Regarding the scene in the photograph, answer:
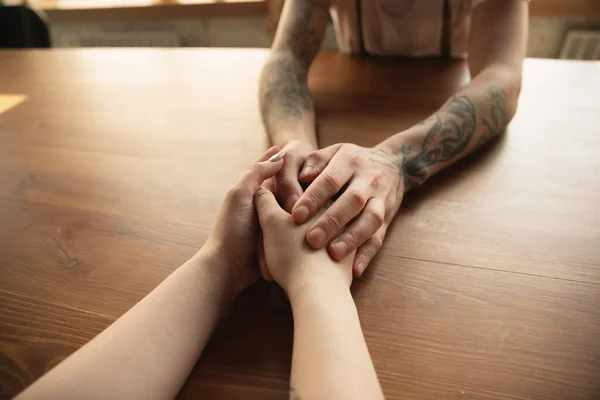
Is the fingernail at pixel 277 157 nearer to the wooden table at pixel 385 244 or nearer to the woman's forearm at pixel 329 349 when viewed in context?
the wooden table at pixel 385 244

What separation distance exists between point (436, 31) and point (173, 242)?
36.1 inches

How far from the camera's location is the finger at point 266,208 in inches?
25.4

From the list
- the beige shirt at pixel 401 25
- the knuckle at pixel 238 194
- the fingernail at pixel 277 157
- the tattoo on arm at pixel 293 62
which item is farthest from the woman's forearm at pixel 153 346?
the beige shirt at pixel 401 25

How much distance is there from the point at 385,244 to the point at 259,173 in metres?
0.23

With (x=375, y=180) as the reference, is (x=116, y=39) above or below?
below

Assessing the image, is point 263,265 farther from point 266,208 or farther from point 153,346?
point 153,346

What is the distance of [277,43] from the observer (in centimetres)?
111

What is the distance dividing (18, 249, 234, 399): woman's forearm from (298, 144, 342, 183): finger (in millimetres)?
208

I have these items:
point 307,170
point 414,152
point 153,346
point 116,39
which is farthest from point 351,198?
point 116,39

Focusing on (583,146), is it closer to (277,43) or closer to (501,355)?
(501,355)

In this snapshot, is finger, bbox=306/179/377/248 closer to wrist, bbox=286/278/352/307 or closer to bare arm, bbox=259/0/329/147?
wrist, bbox=286/278/352/307

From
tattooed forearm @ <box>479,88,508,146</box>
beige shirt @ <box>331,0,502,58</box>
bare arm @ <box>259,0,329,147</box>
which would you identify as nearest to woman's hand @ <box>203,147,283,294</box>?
bare arm @ <box>259,0,329,147</box>

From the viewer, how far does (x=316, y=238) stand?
24.5 inches

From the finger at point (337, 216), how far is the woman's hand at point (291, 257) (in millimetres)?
17
